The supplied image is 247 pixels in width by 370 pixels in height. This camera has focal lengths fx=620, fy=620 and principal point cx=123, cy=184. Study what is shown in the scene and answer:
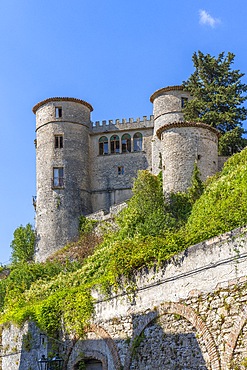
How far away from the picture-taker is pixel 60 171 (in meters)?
41.8

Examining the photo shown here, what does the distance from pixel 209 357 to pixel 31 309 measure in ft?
27.7

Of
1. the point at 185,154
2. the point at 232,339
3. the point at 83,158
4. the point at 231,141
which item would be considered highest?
the point at 83,158

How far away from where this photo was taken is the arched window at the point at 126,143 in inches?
Result: 1741

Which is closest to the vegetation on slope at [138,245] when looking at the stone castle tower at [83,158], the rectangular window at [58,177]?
the stone castle tower at [83,158]

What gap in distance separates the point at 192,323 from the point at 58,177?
2882 centimetres

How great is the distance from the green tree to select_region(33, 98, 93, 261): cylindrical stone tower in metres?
0.78

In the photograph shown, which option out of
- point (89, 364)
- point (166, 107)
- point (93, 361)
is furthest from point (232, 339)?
point (166, 107)

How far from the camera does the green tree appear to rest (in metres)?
41.4

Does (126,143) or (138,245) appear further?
A: (126,143)

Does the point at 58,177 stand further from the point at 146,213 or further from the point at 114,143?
the point at 146,213

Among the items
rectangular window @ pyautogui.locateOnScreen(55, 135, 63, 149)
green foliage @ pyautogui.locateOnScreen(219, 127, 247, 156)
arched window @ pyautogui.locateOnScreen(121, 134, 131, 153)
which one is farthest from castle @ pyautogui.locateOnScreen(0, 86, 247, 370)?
arched window @ pyautogui.locateOnScreen(121, 134, 131, 153)

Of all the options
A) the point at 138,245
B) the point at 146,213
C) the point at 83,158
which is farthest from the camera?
the point at 83,158

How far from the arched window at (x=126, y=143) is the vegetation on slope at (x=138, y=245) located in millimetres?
11747

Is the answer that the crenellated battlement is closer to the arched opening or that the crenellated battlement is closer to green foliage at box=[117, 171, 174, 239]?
green foliage at box=[117, 171, 174, 239]
